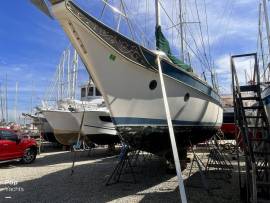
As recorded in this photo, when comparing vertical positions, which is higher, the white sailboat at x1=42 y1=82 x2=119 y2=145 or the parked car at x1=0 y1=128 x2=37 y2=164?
the white sailboat at x1=42 y1=82 x2=119 y2=145

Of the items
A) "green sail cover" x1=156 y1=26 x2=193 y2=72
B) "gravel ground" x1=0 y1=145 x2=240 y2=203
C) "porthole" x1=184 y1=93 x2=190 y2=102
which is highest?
"green sail cover" x1=156 y1=26 x2=193 y2=72

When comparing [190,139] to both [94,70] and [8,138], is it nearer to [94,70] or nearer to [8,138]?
[94,70]

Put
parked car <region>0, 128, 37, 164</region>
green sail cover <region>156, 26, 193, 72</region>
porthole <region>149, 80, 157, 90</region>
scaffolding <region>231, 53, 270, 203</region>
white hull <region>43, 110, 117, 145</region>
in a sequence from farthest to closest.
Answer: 1. white hull <region>43, 110, 117, 145</region>
2. parked car <region>0, 128, 37, 164</region>
3. green sail cover <region>156, 26, 193, 72</region>
4. porthole <region>149, 80, 157, 90</region>
5. scaffolding <region>231, 53, 270, 203</region>

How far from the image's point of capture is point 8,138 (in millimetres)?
13133

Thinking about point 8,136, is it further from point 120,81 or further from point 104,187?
point 120,81

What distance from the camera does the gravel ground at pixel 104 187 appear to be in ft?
24.0

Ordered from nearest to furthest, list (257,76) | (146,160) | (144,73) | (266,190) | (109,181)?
(266,190)
(144,73)
(257,76)
(109,181)
(146,160)

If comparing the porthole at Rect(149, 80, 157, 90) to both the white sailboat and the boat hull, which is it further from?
the white sailboat

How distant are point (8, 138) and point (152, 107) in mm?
7694

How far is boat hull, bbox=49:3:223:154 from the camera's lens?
690cm

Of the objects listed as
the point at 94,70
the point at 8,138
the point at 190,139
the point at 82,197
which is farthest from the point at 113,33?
the point at 8,138

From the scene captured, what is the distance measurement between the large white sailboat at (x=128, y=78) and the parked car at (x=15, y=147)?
693cm

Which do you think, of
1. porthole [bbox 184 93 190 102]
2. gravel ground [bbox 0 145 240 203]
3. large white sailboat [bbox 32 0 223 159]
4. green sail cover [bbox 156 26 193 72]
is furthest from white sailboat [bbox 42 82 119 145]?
large white sailboat [bbox 32 0 223 159]

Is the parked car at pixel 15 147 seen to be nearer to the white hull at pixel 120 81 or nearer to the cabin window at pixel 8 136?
the cabin window at pixel 8 136
